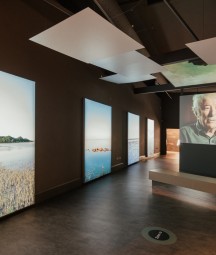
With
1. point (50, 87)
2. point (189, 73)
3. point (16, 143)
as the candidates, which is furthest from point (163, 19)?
point (16, 143)

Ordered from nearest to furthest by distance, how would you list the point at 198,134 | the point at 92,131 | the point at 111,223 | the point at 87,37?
the point at 87,37 < the point at 111,223 < the point at 92,131 < the point at 198,134

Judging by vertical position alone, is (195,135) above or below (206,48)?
below

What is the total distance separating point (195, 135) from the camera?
261 inches

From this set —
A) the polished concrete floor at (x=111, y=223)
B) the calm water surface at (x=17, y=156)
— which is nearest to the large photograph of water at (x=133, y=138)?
the polished concrete floor at (x=111, y=223)

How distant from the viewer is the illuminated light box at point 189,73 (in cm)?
571

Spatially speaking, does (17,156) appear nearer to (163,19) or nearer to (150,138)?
(163,19)

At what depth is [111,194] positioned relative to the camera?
4.91 m

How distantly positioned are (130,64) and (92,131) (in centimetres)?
229

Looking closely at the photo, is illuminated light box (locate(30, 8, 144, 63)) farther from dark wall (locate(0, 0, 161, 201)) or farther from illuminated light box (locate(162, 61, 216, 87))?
illuminated light box (locate(162, 61, 216, 87))

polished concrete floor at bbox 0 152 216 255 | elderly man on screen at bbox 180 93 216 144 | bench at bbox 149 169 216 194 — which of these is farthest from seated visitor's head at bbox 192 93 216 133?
polished concrete floor at bbox 0 152 216 255

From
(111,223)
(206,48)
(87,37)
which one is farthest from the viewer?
(206,48)

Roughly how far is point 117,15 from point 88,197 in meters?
3.90

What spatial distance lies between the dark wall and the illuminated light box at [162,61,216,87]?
2.23 m

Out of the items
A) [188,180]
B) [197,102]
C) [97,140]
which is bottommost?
[188,180]
